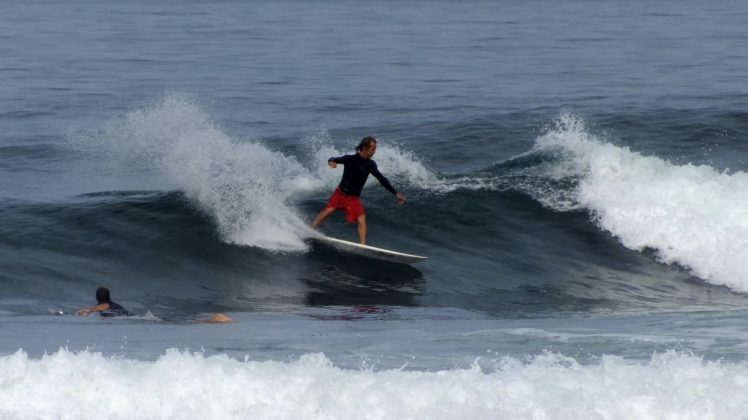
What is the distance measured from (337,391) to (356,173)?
7.36 meters

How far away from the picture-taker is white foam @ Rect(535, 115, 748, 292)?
16688mm

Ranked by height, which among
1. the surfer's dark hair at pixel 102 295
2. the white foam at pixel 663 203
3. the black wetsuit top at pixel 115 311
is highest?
the white foam at pixel 663 203

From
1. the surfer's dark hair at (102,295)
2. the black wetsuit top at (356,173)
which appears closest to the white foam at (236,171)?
the black wetsuit top at (356,173)

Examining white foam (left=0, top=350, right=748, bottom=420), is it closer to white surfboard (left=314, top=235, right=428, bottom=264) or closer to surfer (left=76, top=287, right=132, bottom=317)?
surfer (left=76, top=287, right=132, bottom=317)

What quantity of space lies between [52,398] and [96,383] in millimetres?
331

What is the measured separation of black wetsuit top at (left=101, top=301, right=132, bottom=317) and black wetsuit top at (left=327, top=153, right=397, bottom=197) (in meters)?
4.12

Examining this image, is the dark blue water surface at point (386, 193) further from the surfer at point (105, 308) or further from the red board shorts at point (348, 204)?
the red board shorts at point (348, 204)

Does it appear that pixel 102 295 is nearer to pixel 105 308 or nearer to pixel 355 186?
pixel 105 308

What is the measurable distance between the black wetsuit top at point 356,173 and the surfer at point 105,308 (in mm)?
4119

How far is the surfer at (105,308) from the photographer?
1224 centimetres

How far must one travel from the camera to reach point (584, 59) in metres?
38.8

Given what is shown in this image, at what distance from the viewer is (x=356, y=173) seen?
1543cm

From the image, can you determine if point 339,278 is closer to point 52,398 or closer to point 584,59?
point 52,398

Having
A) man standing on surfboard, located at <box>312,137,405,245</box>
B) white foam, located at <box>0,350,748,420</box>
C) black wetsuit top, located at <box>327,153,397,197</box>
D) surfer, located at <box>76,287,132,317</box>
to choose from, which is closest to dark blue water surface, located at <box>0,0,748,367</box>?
surfer, located at <box>76,287,132,317</box>
